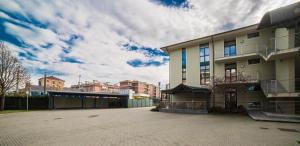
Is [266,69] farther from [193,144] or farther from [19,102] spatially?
[19,102]

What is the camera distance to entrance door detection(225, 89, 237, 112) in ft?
56.8

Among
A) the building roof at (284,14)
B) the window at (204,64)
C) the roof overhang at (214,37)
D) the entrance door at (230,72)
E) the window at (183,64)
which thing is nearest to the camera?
the building roof at (284,14)

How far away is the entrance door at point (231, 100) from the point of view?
1732 centimetres

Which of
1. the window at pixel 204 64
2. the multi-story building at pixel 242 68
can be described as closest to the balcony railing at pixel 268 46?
the multi-story building at pixel 242 68

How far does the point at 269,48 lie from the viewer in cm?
1548

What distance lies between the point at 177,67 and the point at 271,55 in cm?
1113

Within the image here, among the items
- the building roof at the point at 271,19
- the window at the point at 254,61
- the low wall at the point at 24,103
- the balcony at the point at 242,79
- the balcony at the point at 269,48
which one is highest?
the building roof at the point at 271,19

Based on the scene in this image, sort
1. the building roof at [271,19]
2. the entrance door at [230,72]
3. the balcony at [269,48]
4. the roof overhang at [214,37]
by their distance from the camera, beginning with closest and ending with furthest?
the building roof at [271,19] < the balcony at [269,48] < the roof overhang at [214,37] < the entrance door at [230,72]

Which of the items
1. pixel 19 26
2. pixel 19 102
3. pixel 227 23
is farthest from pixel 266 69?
pixel 19 102

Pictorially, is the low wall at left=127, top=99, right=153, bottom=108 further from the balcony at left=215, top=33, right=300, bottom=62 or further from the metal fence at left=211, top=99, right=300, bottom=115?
the balcony at left=215, top=33, right=300, bottom=62

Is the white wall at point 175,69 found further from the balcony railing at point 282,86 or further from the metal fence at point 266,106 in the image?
the balcony railing at point 282,86

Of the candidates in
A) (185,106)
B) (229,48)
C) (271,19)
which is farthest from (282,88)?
(185,106)

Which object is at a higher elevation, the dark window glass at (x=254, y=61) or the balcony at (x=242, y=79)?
the dark window glass at (x=254, y=61)

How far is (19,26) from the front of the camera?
15289 mm
